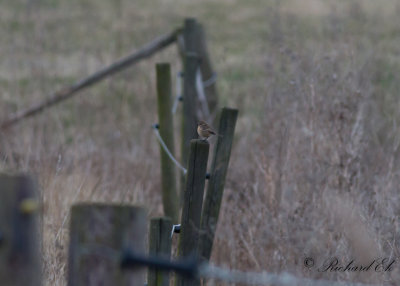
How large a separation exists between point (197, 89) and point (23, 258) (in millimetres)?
3847

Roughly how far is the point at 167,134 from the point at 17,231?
3343mm

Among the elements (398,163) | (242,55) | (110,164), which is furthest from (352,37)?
(242,55)

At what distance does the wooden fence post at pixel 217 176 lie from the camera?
3.26 m

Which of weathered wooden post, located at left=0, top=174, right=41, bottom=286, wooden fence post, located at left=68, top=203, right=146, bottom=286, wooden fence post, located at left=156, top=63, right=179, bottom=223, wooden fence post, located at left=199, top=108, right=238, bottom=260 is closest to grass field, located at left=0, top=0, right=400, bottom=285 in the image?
wooden fence post, located at left=156, top=63, right=179, bottom=223

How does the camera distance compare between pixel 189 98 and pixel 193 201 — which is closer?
pixel 193 201

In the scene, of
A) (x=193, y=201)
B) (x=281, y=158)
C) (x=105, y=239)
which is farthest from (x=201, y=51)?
(x=105, y=239)

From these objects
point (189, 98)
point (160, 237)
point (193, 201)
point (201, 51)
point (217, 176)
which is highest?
point (201, 51)

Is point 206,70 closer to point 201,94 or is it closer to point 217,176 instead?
point 201,94

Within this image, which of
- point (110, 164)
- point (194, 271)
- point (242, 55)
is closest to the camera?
point (194, 271)

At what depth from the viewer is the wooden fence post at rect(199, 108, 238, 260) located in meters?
3.26

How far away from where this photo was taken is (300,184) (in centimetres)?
466

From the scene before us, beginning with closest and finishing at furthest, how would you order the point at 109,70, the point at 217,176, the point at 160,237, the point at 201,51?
the point at 160,237 < the point at 217,176 < the point at 201,51 < the point at 109,70

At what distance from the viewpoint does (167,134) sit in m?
5.00

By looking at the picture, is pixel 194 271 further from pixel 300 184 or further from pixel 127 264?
pixel 300 184
